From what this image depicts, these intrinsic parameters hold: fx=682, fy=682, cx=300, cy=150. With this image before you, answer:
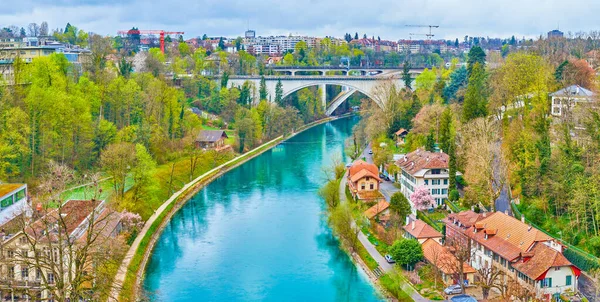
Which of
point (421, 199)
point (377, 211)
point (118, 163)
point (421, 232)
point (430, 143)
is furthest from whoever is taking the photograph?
point (430, 143)

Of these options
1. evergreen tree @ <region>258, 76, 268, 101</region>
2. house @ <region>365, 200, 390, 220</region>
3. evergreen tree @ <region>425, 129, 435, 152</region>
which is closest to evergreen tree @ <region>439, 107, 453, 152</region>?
evergreen tree @ <region>425, 129, 435, 152</region>

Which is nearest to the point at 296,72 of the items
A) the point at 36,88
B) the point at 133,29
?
the point at 133,29

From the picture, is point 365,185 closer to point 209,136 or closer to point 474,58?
point 209,136

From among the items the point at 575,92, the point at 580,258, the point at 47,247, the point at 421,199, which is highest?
the point at 575,92

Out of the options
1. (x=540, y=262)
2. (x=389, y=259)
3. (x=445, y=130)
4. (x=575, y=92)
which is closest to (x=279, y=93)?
(x=445, y=130)

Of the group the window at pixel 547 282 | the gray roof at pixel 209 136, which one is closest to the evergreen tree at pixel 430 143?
the window at pixel 547 282

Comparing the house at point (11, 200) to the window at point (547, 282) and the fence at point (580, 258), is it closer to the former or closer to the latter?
the window at point (547, 282)
